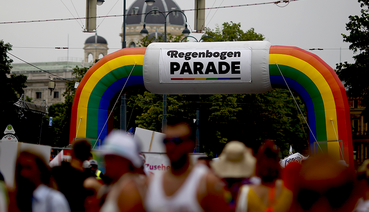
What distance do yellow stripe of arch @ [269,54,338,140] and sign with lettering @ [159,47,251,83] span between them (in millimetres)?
810

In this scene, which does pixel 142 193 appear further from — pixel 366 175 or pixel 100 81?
pixel 100 81

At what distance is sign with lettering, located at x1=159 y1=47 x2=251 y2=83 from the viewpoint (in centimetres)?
1530

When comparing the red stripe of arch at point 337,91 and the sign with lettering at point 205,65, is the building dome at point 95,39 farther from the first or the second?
the red stripe of arch at point 337,91

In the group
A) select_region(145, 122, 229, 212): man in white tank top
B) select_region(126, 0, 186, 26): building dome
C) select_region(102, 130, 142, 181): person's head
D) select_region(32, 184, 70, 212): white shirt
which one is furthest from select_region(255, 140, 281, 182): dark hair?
select_region(126, 0, 186, 26): building dome

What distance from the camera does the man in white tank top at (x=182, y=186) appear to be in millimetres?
3326

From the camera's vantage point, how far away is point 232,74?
1538 cm

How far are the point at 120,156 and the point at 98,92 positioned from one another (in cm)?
1266

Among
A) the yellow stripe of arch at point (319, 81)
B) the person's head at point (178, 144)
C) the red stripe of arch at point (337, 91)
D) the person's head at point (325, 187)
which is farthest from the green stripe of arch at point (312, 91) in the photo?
the person's head at point (178, 144)

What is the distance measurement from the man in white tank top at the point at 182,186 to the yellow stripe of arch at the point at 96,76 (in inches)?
493

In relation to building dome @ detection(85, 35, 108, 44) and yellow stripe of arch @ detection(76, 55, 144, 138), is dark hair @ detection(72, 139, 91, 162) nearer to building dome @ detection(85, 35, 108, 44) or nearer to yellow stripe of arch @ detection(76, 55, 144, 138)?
yellow stripe of arch @ detection(76, 55, 144, 138)

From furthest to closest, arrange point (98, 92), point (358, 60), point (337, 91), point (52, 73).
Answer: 1. point (52, 73)
2. point (358, 60)
3. point (98, 92)
4. point (337, 91)

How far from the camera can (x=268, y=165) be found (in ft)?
15.1

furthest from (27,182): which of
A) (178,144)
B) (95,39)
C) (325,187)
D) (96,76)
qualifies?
(95,39)

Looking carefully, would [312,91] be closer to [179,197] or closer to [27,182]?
[27,182]
